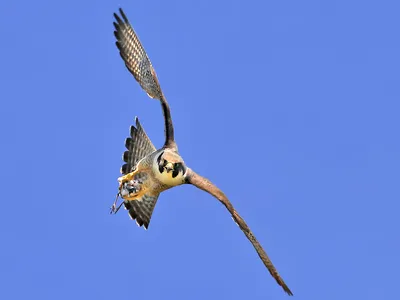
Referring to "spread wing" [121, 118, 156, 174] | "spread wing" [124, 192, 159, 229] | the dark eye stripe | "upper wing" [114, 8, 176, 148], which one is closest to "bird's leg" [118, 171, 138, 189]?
"spread wing" [121, 118, 156, 174]

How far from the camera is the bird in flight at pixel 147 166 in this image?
15680 millimetres

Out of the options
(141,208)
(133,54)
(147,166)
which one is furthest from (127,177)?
(133,54)

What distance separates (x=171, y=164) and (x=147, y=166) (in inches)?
33.5

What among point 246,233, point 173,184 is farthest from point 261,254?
point 173,184

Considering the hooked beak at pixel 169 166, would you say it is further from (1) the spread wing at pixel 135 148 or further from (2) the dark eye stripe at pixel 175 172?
(1) the spread wing at pixel 135 148

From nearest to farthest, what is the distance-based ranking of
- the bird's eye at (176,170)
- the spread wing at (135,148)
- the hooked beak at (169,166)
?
the hooked beak at (169,166) → the bird's eye at (176,170) → the spread wing at (135,148)

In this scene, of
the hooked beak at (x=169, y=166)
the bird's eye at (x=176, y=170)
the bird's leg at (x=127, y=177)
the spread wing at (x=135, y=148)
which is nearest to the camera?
the hooked beak at (x=169, y=166)

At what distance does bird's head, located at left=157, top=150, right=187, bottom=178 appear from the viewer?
50.9 ft

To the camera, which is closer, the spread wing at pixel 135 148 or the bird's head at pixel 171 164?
the bird's head at pixel 171 164

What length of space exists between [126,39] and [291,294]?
529 cm

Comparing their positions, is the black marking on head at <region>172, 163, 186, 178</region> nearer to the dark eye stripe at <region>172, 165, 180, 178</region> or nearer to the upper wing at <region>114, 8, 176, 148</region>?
the dark eye stripe at <region>172, 165, 180, 178</region>

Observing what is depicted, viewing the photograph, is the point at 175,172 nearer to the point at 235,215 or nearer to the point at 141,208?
the point at 235,215

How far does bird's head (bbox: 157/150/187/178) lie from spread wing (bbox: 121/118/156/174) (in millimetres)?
1259

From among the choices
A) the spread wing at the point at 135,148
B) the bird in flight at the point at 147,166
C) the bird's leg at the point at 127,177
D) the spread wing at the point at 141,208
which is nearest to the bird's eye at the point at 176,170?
the bird in flight at the point at 147,166
